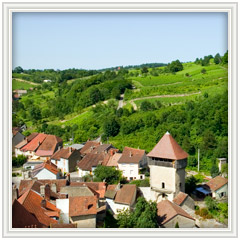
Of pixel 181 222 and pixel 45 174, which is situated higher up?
pixel 45 174

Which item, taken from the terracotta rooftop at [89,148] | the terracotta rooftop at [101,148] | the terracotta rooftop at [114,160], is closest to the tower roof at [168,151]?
the terracotta rooftop at [114,160]

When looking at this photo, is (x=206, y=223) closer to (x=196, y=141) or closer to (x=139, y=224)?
(x=139, y=224)

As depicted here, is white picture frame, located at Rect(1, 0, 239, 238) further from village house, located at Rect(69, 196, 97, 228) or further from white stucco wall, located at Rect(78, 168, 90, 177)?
white stucco wall, located at Rect(78, 168, 90, 177)

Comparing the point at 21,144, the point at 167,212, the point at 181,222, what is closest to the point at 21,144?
the point at 21,144

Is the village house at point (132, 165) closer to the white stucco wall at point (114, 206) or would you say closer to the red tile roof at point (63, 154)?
the red tile roof at point (63, 154)

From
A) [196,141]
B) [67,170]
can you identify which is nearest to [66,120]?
[67,170]

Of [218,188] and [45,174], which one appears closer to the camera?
[218,188]

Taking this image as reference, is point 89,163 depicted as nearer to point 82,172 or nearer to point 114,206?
point 82,172
